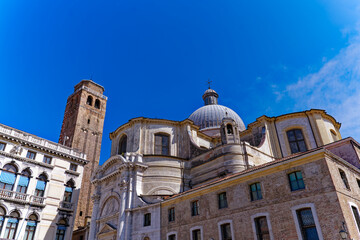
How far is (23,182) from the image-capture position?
2869cm

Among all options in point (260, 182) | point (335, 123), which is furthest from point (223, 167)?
point (335, 123)

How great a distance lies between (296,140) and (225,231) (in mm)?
18061

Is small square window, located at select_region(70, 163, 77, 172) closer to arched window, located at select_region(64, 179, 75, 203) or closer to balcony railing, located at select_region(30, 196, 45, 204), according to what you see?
arched window, located at select_region(64, 179, 75, 203)

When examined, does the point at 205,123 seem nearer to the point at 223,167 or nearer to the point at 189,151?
the point at 189,151

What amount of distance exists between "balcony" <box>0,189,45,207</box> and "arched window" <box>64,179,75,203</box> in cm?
298

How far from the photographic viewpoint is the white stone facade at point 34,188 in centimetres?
2702

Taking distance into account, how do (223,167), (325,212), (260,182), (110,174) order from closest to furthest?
1. (325,212)
2. (260,182)
3. (223,167)
4. (110,174)

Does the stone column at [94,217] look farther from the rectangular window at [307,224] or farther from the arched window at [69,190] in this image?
the rectangular window at [307,224]

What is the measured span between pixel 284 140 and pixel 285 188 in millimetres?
17230

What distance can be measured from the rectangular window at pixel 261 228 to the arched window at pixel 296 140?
17.2 meters

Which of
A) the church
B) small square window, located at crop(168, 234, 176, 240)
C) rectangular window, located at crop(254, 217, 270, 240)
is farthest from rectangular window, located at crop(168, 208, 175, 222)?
rectangular window, located at crop(254, 217, 270, 240)

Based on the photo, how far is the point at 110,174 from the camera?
29922 millimetres

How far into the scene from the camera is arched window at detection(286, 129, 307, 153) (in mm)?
30578

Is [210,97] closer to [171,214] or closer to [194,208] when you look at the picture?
[171,214]
